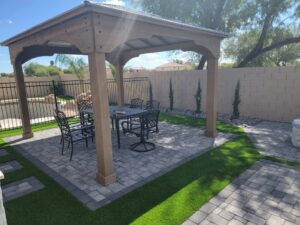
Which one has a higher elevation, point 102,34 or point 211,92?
point 102,34

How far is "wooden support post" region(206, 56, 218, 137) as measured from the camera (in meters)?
5.62

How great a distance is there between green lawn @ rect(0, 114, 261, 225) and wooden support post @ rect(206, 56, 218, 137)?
1.50 metres

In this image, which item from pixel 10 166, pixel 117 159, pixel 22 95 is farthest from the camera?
pixel 22 95

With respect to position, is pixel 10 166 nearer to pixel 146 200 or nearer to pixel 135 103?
pixel 146 200

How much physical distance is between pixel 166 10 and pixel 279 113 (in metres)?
6.59

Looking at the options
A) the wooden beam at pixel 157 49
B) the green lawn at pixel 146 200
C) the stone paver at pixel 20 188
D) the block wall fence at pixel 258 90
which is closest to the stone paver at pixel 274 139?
the block wall fence at pixel 258 90

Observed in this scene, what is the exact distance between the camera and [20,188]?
3668 mm

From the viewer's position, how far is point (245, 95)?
8.21 metres

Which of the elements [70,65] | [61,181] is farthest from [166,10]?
[70,65]

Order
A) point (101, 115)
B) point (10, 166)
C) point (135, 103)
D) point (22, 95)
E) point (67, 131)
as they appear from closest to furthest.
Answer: point (101, 115), point (10, 166), point (67, 131), point (22, 95), point (135, 103)

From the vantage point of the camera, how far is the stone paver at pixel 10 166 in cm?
440

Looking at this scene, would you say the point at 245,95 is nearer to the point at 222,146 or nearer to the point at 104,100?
the point at 222,146

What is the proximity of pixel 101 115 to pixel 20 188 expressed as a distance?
190 centimetres

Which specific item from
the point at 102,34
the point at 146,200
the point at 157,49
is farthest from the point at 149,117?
the point at 157,49
